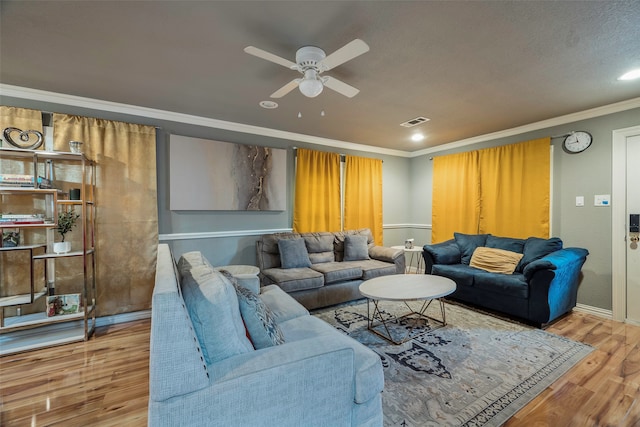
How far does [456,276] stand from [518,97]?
7.07 ft

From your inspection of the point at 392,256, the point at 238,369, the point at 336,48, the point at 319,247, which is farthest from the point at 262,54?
the point at 392,256

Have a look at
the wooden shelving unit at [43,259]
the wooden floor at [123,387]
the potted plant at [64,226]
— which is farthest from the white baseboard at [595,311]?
the potted plant at [64,226]

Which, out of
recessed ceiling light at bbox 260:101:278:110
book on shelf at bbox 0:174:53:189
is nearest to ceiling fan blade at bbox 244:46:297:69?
recessed ceiling light at bbox 260:101:278:110

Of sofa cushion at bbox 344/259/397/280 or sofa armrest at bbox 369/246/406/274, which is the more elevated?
sofa armrest at bbox 369/246/406/274

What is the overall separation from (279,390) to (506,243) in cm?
374

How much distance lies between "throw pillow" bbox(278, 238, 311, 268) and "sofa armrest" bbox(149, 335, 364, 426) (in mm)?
2415

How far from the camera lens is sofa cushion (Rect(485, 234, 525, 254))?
145 inches

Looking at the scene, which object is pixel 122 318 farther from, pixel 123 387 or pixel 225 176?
pixel 225 176

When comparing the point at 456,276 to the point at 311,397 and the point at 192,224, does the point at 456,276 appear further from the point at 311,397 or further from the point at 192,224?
the point at 192,224

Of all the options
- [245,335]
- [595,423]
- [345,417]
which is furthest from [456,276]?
[245,335]

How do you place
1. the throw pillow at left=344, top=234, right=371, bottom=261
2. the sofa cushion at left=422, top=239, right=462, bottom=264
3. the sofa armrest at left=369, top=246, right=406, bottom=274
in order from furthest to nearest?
the throw pillow at left=344, top=234, right=371, bottom=261 < the sofa armrest at left=369, top=246, right=406, bottom=274 < the sofa cushion at left=422, top=239, right=462, bottom=264

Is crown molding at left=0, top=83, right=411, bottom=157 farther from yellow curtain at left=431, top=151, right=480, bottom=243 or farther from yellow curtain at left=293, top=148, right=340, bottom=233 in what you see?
yellow curtain at left=431, top=151, right=480, bottom=243

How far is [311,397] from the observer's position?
1.23m

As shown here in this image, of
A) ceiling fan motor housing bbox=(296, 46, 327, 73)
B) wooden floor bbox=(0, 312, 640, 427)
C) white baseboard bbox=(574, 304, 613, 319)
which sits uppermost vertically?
ceiling fan motor housing bbox=(296, 46, 327, 73)
